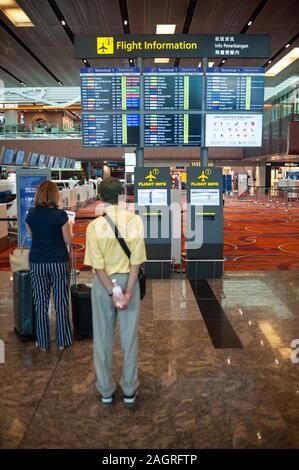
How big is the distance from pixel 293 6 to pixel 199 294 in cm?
895

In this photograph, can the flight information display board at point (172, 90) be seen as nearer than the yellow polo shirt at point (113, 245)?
No

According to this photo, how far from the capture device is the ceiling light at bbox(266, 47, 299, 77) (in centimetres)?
1659

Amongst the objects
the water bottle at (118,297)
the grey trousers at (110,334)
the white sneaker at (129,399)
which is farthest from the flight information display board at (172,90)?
the white sneaker at (129,399)

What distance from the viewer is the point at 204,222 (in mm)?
6828

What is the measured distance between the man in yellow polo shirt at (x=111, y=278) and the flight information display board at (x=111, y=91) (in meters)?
3.68

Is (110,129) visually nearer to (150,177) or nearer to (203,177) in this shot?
(150,177)

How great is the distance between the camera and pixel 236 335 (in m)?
4.49

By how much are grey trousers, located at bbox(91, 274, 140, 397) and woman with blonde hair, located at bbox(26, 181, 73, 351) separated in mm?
916

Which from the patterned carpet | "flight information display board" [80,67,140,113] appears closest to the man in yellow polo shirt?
the patterned carpet

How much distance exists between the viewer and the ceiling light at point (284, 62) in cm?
1659

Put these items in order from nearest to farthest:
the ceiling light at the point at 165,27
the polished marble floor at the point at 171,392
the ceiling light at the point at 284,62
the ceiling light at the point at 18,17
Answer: the polished marble floor at the point at 171,392
the ceiling light at the point at 18,17
the ceiling light at the point at 165,27
the ceiling light at the point at 284,62

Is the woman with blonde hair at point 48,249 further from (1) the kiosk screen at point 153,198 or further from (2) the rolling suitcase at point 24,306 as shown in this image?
(1) the kiosk screen at point 153,198

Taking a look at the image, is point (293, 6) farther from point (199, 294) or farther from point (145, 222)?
point (199, 294)

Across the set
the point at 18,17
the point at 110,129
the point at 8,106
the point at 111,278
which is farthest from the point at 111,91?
the point at 8,106
